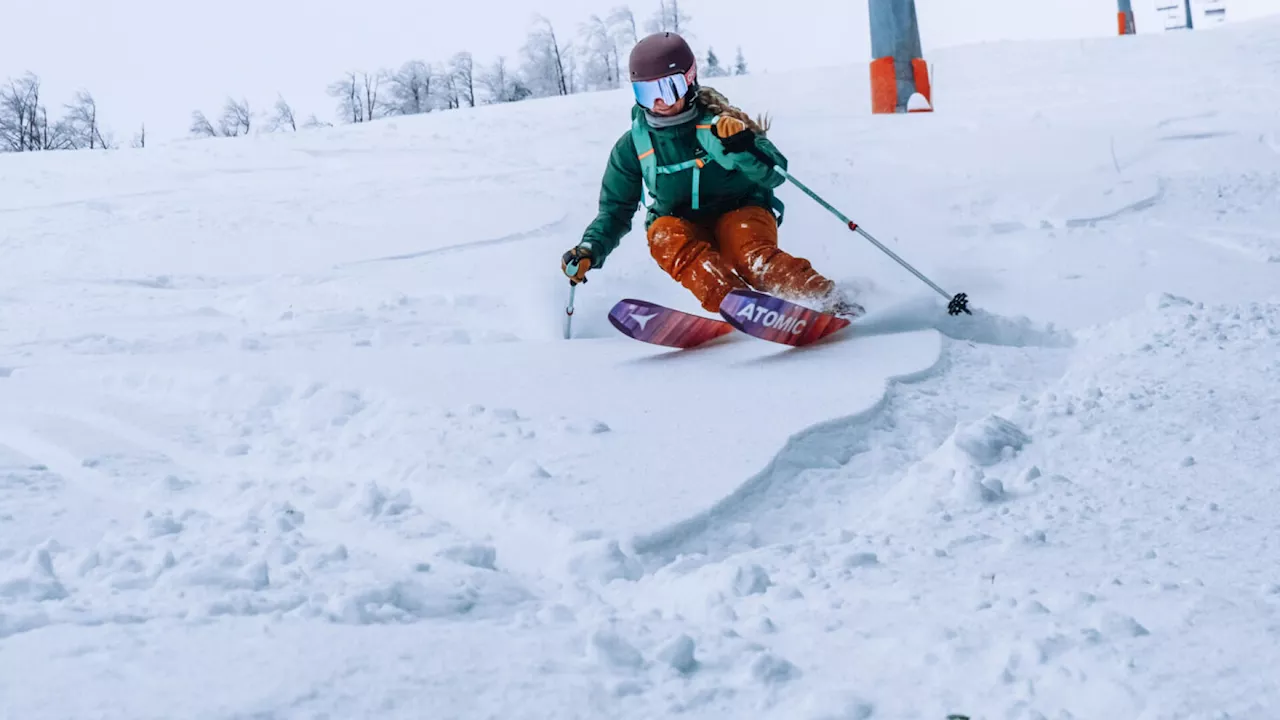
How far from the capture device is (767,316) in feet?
13.1

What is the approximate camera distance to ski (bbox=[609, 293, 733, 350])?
4.29 m

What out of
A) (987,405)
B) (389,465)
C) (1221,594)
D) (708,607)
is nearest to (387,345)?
(389,465)

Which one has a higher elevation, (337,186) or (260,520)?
(337,186)

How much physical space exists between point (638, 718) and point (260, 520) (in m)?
1.25

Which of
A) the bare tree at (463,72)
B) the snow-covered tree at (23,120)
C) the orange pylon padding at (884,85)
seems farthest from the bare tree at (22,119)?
the orange pylon padding at (884,85)

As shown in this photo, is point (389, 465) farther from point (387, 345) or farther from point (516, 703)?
point (387, 345)

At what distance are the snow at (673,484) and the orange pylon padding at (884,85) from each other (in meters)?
3.89

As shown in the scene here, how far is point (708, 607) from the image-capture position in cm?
203

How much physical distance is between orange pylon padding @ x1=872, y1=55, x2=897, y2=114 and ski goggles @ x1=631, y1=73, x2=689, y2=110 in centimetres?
680

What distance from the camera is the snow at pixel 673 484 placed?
1.71m

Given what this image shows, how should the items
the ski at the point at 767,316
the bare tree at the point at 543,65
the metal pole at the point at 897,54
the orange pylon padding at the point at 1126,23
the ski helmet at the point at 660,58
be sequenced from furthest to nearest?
the bare tree at the point at 543,65 → the orange pylon padding at the point at 1126,23 → the metal pole at the point at 897,54 → the ski helmet at the point at 660,58 → the ski at the point at 767,316

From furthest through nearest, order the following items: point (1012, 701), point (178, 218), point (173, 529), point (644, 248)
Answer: point (178, 218) < point (644, 248) < point (173, 529) < point (1012, 701)

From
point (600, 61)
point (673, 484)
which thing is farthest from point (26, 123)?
point (673, 484)

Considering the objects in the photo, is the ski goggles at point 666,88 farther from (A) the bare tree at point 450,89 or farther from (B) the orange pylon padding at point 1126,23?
(A) the bare tree at point 450,89
